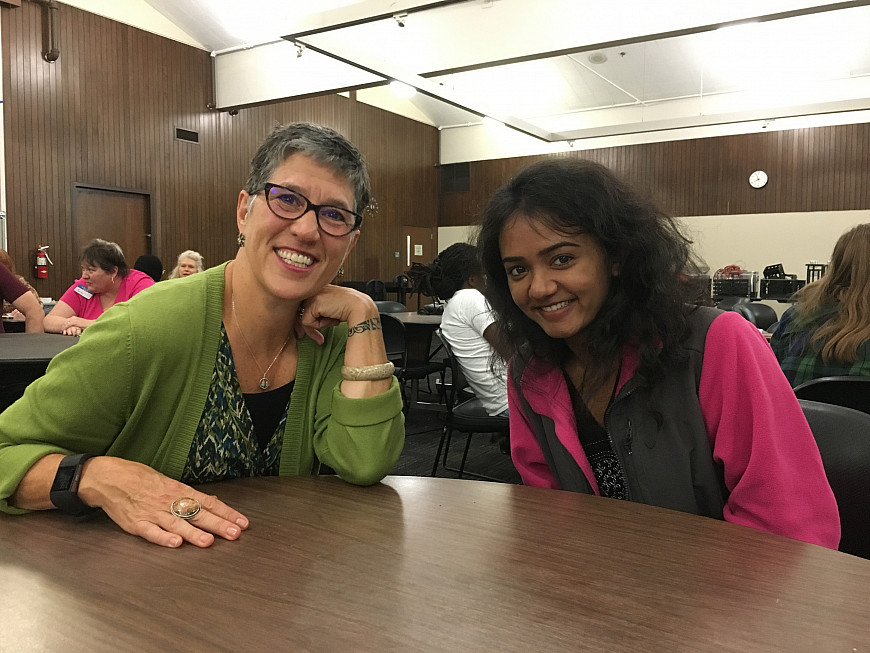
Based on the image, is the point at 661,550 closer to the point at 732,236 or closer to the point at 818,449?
the point at 818,449

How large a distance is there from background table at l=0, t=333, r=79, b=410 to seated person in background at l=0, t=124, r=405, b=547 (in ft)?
5.65

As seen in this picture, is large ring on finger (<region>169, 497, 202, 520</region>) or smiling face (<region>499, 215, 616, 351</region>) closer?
large ring on finger (<region>169, 497, 202, 520</region>)

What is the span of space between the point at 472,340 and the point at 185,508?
2.58 meters

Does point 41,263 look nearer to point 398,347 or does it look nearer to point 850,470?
point 398,347

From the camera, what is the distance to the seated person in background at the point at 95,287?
4.08m

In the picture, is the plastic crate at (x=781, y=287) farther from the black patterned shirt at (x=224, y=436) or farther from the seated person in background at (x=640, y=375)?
the black patterned shirt at (x=224, y=436)

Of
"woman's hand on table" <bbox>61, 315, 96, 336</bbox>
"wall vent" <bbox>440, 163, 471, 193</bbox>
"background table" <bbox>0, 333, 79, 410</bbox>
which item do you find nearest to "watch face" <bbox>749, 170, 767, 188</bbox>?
"wall vent" <bbox>440, 163, 471, 193</bbox>

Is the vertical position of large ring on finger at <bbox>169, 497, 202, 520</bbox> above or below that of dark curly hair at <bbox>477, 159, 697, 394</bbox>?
below

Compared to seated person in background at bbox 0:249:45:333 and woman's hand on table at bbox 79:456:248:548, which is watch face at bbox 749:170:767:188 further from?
woman's hand on table at bbox 79:456:248:548

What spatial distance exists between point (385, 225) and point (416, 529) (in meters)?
13.0

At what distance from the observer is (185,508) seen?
982 millimetres

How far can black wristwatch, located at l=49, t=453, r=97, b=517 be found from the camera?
1.02m

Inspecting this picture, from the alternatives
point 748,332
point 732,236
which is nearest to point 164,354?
point 748,332

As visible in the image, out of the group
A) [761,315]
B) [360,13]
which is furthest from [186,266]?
[761,315]
